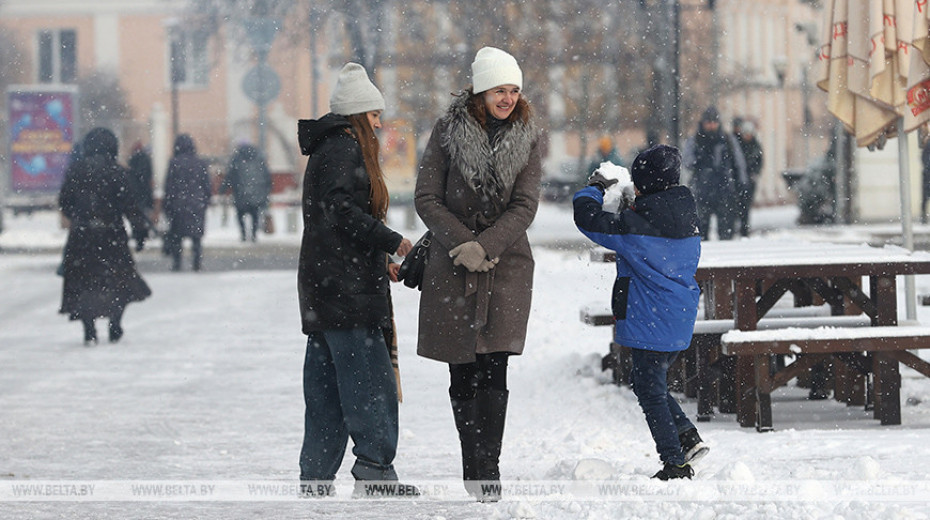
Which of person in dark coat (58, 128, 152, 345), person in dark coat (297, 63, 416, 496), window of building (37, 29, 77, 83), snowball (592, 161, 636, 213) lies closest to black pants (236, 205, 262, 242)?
person in dark coat (58, 128, 152, 345)

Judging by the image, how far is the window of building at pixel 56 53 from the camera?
55.8 m

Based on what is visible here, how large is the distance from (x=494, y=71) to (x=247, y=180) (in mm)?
19816

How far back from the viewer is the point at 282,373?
1102 centimetres

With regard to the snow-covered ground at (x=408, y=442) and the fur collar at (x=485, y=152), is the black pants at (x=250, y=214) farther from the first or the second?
the fur collar at (x=485, y=152)

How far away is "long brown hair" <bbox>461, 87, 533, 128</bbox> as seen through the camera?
6082mm

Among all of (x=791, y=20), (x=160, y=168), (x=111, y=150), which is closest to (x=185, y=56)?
(x=160, y=168)

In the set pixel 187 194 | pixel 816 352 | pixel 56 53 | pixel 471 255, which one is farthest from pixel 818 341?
pixel 56 53

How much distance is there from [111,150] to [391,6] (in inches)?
850

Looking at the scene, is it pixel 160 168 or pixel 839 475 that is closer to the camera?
pixel 839 475

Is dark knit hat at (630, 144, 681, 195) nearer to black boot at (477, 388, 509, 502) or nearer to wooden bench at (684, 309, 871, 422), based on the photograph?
black boot at (477, 388, 509, 502)

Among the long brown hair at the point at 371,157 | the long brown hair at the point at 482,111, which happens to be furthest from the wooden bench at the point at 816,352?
the long brown hair at the point at 371,157

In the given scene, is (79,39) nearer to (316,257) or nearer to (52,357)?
(52,357)

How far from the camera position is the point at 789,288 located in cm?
873

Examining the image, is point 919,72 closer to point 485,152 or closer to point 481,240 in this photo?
point 485,152
